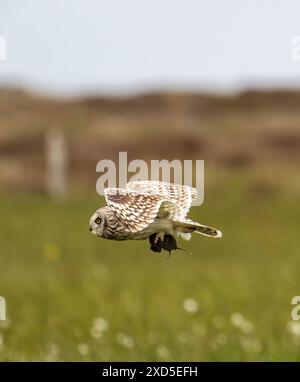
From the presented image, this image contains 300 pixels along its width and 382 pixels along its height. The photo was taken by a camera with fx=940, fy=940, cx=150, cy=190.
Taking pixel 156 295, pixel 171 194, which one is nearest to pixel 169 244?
pixel 171 194

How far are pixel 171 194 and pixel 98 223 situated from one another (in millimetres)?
171

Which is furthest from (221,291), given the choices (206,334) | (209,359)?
(209,359)

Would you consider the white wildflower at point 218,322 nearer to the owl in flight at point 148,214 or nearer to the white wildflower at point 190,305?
the white wildflower at point 190,305

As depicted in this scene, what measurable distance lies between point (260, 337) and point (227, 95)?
67851 millimetres

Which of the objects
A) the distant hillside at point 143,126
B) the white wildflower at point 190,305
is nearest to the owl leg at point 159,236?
the white wildflower at point 190,305

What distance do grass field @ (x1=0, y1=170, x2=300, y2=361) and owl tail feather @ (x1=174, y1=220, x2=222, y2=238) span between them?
718 mm

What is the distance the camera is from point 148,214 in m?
2.00

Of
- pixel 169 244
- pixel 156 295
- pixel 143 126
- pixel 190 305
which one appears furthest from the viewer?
pixel 143 126

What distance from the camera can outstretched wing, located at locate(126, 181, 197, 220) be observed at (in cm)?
200

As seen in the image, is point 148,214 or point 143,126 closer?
point 148,214

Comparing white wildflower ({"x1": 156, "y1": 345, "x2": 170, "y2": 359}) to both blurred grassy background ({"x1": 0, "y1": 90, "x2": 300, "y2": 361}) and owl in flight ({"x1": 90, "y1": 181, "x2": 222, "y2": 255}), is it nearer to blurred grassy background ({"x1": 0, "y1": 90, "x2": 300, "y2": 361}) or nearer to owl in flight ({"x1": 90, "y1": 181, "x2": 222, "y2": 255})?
blurred grassy background ({"x1": 0, "y1": 90, "x2": 300, "y2": 361})

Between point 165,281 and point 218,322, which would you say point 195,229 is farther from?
point 165,281

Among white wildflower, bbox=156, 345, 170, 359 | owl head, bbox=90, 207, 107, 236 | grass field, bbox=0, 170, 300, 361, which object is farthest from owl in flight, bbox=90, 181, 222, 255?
white wildflower, bbox=156, 345, 170, 359
